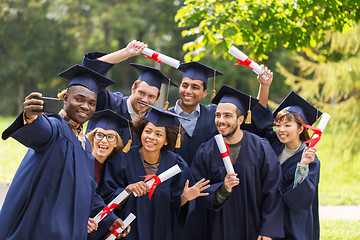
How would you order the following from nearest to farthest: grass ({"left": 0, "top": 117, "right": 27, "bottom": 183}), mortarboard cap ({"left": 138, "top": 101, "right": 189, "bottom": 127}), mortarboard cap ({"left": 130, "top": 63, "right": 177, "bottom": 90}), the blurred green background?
mortarboard cap ({"left": 138, "top": 101, "right": 189, "bottom": 127})
mortarboard cap ({"left": 130, "top": 63, "right": 177, "bottom": 90})
grass ({"left": 0, "top": 117, "right": 27, "bottom": 183})
the blurred green background

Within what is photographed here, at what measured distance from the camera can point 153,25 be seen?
30.1 meters

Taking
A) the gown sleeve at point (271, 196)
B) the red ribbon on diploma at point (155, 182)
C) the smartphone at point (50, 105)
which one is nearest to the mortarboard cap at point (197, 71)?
the gown sleeve at point (271, 196)

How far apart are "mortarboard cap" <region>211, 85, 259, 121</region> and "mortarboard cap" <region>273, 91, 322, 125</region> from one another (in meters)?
0.34

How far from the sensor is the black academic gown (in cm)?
332

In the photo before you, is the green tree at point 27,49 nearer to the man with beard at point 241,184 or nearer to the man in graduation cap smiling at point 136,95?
the man in graduation cap smiling at point 136,95

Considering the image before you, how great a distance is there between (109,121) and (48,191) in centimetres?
149

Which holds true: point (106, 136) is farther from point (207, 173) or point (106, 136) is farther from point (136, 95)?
point (207, 173)

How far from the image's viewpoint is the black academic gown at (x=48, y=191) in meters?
3.32

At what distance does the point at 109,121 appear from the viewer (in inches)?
187

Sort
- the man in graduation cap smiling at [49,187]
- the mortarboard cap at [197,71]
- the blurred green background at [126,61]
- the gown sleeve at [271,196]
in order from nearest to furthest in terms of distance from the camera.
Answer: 1. the man in graduation cap smiling at [49,187]
2. the gown sleeve at [271,196]
3. the mortarboard cap at [197,71]
4. the blurred green background at [126,61]

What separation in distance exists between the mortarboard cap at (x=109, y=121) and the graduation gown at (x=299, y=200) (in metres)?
1.57

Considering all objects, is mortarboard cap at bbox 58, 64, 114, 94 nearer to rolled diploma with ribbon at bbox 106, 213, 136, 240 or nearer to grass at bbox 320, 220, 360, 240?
rolled diploma with ribbon at bbox 106, 213, 136, 240

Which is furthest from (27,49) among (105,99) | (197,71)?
(197,71)

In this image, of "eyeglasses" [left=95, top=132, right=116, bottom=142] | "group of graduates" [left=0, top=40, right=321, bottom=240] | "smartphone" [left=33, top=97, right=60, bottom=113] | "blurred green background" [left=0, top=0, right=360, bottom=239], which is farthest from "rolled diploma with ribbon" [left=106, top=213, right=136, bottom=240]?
"blurred green background" [left=0, top=0, right=360, bottom=239]
